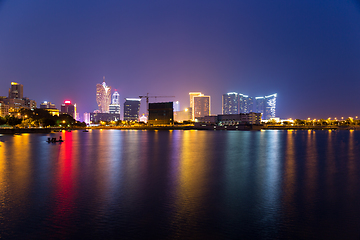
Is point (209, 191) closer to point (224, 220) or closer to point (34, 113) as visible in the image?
point (224, 220)

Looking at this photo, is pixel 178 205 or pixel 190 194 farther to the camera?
pixel 190 194

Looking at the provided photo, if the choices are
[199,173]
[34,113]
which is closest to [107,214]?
[199,173]

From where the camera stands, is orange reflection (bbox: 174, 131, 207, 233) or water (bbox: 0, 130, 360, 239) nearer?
water (bbox: 0, 130, 360, 239)

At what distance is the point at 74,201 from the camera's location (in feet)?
52.4

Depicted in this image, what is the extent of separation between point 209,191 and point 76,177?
484 inches

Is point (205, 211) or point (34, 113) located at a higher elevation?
point (34, 113)

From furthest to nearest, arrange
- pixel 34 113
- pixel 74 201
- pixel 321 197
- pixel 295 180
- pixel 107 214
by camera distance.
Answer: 1. pixel 34 113
2. pixel 295 180
3. pixel 321 197
4. pixel 74 201
5. pixel 107 214

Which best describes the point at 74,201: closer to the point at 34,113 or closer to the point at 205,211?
the point at 205,211

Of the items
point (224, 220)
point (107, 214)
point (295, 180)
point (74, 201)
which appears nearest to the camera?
point (224, 220)

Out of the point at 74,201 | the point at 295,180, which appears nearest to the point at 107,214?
the point at 74,201

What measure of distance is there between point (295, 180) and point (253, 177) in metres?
3.53

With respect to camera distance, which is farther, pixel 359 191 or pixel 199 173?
pixel 199 173

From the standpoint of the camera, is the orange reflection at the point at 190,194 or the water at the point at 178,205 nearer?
the water at the point at 178,205

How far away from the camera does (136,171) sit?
27.3 metres
